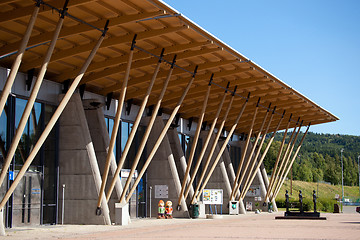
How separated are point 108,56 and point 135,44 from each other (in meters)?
2.29

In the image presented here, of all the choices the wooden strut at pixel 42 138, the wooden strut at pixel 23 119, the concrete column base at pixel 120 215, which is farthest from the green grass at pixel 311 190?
the wooden strut at pixel 23 119

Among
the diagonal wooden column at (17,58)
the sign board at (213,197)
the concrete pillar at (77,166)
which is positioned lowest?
the sign board at (213,197)

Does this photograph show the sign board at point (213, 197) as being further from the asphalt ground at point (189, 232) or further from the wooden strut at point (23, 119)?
the wooden strut at point (23, 119)

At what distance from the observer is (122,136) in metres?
35.7

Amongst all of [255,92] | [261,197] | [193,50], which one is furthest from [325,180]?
[193,50]

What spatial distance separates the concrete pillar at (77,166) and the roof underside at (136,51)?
2.28 metres

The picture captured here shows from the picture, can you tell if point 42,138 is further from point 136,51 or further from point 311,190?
point 311,190

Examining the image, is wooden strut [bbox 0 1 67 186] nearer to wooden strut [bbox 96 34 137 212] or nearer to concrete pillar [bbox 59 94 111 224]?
wooden strut [bbox 96 34 137 212]

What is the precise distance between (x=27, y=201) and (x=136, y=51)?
9326 millimetres

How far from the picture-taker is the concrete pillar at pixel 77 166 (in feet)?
95.2

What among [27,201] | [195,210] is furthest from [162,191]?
[27,201]

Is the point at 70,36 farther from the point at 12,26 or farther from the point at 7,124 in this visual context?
the point at 7,124

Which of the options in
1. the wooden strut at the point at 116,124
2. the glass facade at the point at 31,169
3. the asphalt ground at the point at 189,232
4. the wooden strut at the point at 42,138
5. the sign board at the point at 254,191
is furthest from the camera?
the sign board at the point at 254,191

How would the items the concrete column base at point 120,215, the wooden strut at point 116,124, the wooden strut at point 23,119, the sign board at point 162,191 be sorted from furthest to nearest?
the sign board at point 162,191 < the concrete column base at point 120,215 < the wooden strut at point 116,124 < the wooden strut at point 23,119
